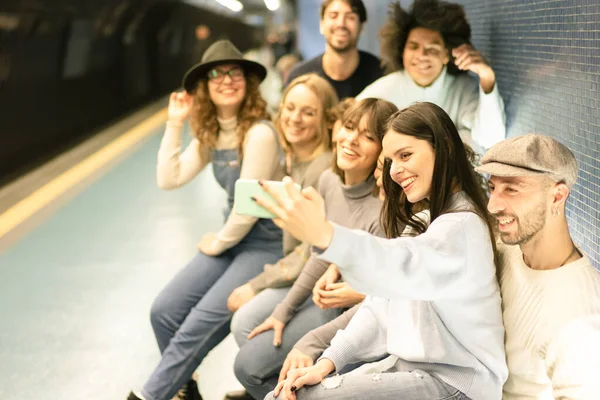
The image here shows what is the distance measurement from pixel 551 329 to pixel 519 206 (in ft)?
1.02

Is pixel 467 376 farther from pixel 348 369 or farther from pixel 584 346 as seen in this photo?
pixel 348 369

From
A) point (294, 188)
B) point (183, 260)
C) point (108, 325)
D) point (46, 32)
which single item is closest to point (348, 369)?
point (294, 188)

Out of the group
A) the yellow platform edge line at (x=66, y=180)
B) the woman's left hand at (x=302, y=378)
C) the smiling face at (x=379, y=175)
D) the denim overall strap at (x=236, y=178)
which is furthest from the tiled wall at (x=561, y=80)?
the yellow platform edge line at (x=66, y=180)

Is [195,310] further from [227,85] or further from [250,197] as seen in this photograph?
[250,197]

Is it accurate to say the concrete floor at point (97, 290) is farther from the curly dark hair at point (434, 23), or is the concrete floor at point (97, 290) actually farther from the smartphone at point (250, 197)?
the smartphone at point (250, 197)

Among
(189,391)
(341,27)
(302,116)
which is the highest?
(341,27)

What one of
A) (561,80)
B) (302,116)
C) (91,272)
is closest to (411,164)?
(561,80)

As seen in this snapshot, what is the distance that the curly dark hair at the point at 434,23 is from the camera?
369 centimetres

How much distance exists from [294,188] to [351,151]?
1259mm

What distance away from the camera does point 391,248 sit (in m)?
1.85

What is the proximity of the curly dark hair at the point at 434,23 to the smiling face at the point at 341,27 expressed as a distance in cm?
85

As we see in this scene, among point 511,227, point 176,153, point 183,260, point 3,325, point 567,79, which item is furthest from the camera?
point 183,260

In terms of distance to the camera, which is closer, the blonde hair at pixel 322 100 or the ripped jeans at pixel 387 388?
the ripped jeans at pixel 387 388

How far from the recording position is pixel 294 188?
1.75 metres
